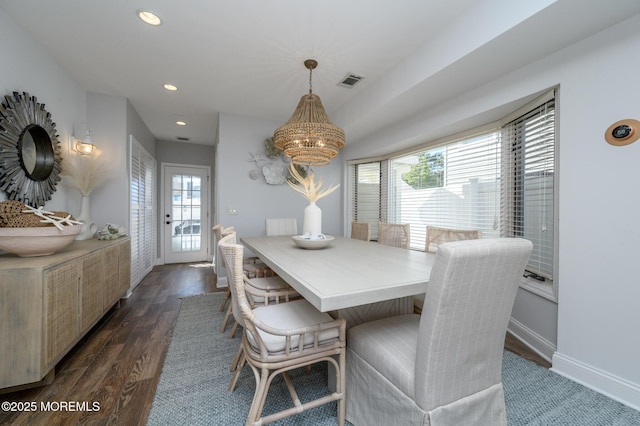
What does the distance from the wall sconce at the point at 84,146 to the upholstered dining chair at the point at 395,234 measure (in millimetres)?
3364

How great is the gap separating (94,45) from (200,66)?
0.83m

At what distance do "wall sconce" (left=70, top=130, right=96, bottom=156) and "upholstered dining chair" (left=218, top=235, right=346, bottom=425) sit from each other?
2703 millimetres

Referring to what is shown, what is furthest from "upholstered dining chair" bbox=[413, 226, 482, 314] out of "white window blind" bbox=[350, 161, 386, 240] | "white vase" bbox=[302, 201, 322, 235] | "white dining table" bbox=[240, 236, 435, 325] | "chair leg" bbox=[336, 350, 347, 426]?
"white window blind" bbox=[350, 161, 386, 240]

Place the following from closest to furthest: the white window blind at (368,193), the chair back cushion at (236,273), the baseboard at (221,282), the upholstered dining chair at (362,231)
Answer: the chair back cushion at (236,273) < the upholstered dining chair at (362,231) < the baseboard at (221,282) < the white window blind at (368,193)

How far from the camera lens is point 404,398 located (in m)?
1.02

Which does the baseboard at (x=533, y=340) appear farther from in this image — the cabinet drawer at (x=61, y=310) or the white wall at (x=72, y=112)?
the white wall at (x=72, y=112)

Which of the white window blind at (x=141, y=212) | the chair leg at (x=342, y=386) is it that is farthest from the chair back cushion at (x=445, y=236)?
the white window blind at (x=141, y=212)

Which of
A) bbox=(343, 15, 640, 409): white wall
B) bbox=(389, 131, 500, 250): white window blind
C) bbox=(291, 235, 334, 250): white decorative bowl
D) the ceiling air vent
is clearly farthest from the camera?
the ceiling air vent

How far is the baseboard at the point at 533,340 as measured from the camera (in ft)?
6.02

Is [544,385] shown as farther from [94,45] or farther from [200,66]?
[94,45]

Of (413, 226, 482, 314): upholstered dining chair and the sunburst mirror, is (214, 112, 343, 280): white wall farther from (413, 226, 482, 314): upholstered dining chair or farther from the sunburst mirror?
(413, 226, 482, 314): upholstered dining chair

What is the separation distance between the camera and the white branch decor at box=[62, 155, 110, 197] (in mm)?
2625

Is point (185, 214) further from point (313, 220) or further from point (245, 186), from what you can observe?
point (313, 220)

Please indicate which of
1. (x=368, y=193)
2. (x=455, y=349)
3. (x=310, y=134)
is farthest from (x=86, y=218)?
(x=368, y=193)
